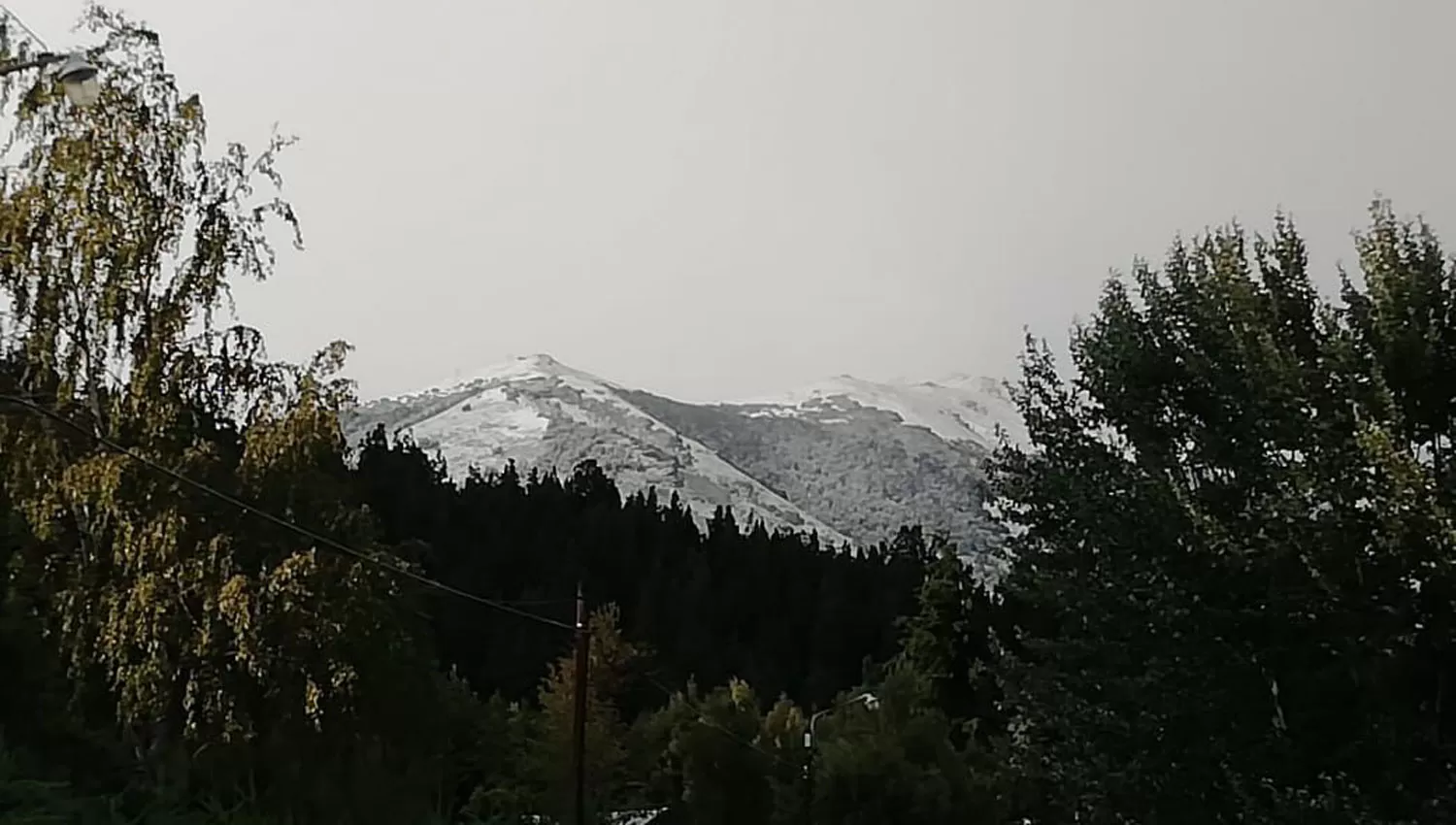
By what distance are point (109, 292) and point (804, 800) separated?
20009 millimetres

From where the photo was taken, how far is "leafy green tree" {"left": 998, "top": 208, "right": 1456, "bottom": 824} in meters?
12.4

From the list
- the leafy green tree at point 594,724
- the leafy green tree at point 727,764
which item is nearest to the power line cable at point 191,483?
the leafy green tree at point 594,724

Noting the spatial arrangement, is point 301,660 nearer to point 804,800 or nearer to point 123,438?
point 123,438

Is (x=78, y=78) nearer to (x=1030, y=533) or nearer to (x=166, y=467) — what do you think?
(x=166, y=467)

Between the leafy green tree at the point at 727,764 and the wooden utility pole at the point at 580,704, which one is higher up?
the wooden utility pole at the point at 580,704

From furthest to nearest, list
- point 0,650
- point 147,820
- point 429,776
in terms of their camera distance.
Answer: point 0,650, point 429,776, point 147,820

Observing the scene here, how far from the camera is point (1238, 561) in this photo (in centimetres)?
1291

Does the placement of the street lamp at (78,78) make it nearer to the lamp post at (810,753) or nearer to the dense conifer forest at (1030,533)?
the dense conifer forest at (1030,533)

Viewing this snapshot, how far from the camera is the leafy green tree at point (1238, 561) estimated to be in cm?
1239

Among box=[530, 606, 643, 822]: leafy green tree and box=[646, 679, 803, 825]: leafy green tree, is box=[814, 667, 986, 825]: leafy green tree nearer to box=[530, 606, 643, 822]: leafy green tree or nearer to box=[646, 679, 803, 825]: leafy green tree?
box=[530, 606, 643, 822]: leafy green tree

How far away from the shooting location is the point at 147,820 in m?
7.83

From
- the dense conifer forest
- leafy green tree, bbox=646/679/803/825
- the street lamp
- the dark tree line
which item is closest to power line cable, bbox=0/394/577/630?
the dense conifer forest

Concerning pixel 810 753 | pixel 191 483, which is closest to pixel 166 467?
pixel 191 483

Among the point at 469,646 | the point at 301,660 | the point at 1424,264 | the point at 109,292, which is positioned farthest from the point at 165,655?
the point at 469,646
